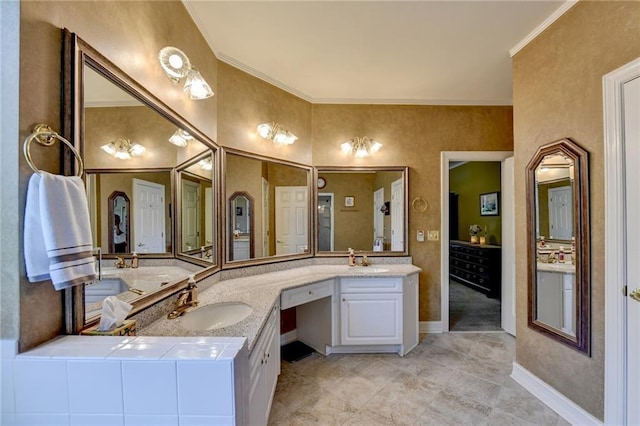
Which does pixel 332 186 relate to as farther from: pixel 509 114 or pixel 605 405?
pixel 605 405

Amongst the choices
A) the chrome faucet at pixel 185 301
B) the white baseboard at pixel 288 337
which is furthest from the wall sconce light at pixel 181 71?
the white baseboard at pixel 288 337

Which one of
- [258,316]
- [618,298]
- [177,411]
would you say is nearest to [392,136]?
[618,298]

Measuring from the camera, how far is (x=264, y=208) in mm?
2592

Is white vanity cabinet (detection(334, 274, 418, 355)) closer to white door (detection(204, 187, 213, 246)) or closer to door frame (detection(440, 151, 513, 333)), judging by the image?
door frame (detection(440, 151, 513, 333))

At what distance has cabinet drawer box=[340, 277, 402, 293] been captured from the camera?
257 centimetres

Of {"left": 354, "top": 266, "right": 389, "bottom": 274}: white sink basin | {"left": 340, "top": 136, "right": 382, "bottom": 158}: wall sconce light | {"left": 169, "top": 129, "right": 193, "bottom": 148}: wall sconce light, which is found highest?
{"left": 340, "top": 136, "right": 382, "bottom": 158}: wall sconce light

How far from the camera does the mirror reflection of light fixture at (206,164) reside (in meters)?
2.00

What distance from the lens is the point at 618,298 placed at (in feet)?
4.87

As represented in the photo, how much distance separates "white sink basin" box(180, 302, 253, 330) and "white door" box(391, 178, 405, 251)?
6.42 feet

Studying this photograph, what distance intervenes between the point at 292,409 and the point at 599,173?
7.97 feet

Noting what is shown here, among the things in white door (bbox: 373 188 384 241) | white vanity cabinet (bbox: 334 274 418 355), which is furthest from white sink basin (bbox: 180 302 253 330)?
white door (bbox: 373 188 384 241)

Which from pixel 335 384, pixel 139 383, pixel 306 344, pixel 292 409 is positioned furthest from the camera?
pixel 306 344

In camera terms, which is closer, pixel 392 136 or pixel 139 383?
pixel 139 383

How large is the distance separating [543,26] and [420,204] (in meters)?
1.77
